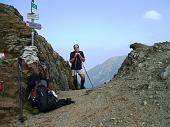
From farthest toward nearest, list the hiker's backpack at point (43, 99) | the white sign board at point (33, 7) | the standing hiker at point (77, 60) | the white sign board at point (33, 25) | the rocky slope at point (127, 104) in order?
the standing hiker at point (77, 60)
the white sign board at point (33, 7)
the white sign board at point (33, 25)
the hiker's backpack at point (43, 99)
the rocky slope at point (127, 104)

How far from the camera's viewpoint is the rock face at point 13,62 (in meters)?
15.1

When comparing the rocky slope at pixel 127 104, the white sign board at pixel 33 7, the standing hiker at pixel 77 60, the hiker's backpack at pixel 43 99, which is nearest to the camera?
the rocky slope at pixel 127 104

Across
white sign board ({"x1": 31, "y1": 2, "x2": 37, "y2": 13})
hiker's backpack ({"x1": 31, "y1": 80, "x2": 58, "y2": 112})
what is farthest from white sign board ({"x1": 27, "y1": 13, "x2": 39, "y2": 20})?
hiker's backpack ({"x1": 31, "y1": 80, "x2": 58, "y2": 112})

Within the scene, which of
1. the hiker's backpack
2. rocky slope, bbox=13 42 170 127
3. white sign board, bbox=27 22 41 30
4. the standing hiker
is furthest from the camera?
the standing hiker

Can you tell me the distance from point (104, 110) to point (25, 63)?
5632 mm

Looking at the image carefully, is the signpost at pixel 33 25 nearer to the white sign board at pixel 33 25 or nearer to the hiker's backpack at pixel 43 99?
the white sign board at pixel 33 25

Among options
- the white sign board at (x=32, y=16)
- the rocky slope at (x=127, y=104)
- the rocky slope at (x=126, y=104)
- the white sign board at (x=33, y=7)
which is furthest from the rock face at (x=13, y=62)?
the white sign board at (x=33, y=7)

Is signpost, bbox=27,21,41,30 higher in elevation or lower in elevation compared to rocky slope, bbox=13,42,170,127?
higher

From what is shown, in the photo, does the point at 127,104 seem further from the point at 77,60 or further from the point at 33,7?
the point at 77,60

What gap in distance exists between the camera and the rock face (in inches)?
593

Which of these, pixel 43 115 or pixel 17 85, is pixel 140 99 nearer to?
pixel 43 115

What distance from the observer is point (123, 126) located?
1167 centimetres

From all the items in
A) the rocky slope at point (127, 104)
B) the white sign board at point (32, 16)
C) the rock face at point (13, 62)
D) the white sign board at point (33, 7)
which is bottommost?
the rocky slope at point (127, 104)

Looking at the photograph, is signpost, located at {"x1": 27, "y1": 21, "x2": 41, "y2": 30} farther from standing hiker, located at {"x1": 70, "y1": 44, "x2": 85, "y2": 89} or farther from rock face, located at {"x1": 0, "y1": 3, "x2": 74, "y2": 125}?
standing hiker, located at {"x1": 70, "y1": 44, "x2": 85, "y2": 89}
